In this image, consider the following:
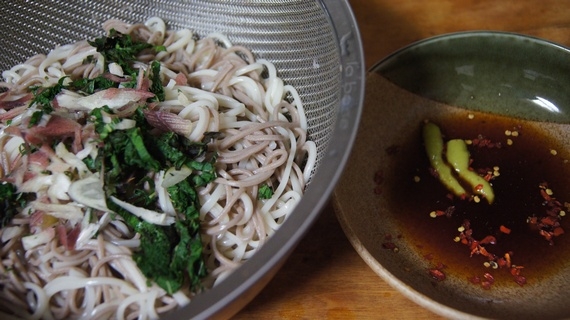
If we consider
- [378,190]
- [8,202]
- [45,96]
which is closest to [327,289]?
[378,190]

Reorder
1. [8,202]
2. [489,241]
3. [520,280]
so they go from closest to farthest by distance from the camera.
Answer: [8,202]
[520,280]
[489,241]

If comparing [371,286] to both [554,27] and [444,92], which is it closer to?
[444,92]

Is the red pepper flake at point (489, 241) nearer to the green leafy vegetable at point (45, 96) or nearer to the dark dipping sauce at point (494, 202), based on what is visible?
the dark dipping sauce at point (494, 202)

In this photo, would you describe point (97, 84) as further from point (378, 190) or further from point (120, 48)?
point (378, 190)

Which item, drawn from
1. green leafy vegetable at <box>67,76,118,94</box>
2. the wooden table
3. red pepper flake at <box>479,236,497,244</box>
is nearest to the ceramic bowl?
red pepper flake at <box>479,236,497,244</box>

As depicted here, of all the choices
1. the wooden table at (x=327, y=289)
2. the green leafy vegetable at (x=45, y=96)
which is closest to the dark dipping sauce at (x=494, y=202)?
the wooden table at (x=327, y=289)

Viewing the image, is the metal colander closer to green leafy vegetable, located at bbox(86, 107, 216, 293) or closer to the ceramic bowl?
green leafy vegetable, located at bbox(86, 107, 216, 293)

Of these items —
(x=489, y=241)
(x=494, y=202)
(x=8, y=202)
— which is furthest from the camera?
(x=494, y=202)
